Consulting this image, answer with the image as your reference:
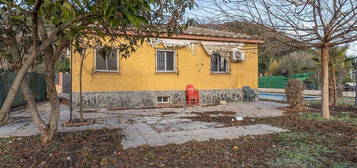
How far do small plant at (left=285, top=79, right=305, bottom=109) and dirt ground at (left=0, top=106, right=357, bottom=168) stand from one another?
428 cm

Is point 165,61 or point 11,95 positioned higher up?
point 165,61

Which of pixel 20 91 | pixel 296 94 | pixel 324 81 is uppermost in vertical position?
pixel 324 81

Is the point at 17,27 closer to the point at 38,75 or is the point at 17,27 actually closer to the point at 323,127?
the point at 323,127

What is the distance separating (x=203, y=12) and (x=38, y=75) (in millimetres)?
12632

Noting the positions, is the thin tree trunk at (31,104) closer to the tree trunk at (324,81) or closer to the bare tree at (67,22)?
the bare tree at (67,22)

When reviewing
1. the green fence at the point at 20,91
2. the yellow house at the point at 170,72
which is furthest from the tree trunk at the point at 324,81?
the green fence at the point at 20,91

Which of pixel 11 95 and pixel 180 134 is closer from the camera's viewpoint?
pixel 11 95

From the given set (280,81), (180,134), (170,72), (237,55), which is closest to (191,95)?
(170,72)

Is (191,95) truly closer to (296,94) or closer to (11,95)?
(296,94)

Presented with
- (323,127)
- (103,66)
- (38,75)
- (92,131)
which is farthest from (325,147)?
(38,75)

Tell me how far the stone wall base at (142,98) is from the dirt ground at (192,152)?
451 cm

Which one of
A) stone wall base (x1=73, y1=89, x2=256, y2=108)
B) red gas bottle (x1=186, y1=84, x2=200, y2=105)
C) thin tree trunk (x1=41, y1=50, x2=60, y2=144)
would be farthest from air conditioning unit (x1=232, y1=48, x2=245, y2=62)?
thin tree trunk (x1=41, y1=50, x2=60, y2=144)

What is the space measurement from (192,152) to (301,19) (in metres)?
4.92

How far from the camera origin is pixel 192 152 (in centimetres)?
398
